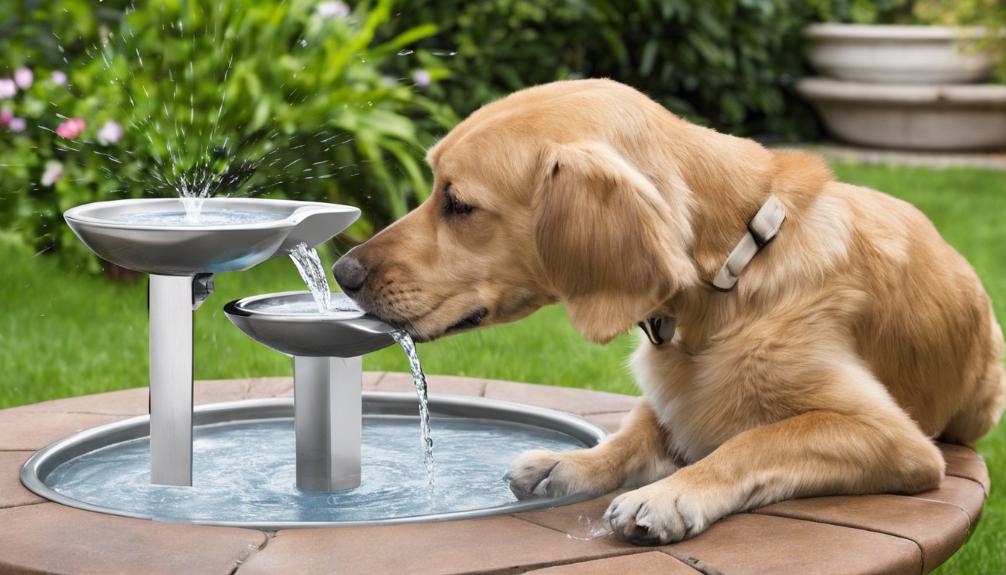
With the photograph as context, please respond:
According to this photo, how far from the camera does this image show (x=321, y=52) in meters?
7.10

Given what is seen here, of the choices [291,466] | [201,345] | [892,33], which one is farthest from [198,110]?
Result: [892,33]

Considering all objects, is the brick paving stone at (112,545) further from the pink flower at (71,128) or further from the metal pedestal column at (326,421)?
the pink flower at (71,128)

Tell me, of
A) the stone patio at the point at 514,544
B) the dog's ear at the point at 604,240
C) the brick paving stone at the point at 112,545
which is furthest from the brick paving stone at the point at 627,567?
the brick paving stone at the point at 112,545

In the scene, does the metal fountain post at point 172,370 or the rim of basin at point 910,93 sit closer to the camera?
the metal fountain post at point 172,370

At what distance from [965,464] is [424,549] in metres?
1.53

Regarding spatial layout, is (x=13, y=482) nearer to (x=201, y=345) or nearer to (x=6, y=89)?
(x=201, y=345)

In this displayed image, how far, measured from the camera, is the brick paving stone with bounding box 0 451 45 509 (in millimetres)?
2873

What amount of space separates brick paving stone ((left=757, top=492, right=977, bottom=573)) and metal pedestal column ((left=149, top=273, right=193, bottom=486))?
53.1 inches

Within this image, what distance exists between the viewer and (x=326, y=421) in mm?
3113

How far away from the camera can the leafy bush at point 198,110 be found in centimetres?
661

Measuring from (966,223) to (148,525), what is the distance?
6.71 metres

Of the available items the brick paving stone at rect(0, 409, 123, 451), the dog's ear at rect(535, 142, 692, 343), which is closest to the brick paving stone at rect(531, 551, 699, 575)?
the dog's ear at rect(535, 142, 692, 343)

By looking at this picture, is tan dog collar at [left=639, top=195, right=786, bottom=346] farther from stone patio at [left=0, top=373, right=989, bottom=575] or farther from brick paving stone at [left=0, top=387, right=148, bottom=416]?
brick paving stone at [left=0, top=387, right=148, bottom=416]

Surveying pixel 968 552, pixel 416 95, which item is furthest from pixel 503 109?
pixel 416 95
